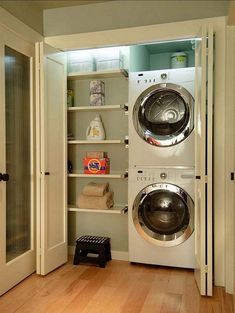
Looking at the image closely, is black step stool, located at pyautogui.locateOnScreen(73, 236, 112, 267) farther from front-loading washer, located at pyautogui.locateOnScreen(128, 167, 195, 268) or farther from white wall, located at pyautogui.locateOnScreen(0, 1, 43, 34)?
white wall, located at pyautogui.locateOnScreen(0, 1, 43, 34)

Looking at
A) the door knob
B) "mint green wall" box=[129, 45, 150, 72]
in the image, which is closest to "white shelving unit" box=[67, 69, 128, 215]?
"mint green wall" box=[129, 45, 150, 72]

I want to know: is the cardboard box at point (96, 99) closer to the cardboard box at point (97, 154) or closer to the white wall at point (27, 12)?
the cardboard box at point (97, 154)

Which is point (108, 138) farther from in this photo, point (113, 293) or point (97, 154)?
point (113, 293)

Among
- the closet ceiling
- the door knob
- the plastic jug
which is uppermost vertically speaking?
the closet ceiling

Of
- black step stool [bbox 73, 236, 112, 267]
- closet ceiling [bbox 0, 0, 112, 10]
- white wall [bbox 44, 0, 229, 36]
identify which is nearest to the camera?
white wall [bbox 44, 0, 229, 36]

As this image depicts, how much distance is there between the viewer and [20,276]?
8.13ft

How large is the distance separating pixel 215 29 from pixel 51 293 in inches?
97.3

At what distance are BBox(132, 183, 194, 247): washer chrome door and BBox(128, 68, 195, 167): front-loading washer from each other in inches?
10.5

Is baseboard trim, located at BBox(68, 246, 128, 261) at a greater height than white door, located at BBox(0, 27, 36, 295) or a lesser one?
lesser

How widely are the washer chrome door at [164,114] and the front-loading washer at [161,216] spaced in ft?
0.99

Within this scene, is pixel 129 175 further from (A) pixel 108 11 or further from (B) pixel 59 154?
(A) pixel 108 11

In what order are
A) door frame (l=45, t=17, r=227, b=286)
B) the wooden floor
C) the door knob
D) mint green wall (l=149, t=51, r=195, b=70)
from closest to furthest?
the wooden floor, the door knob, door frame (l=45, t=17, r=227, b=286), mint green wall (l=149, t=51, r=195, b=70)

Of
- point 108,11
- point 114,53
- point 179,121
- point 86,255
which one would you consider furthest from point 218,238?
point 108,11

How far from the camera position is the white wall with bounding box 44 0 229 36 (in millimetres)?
2508
